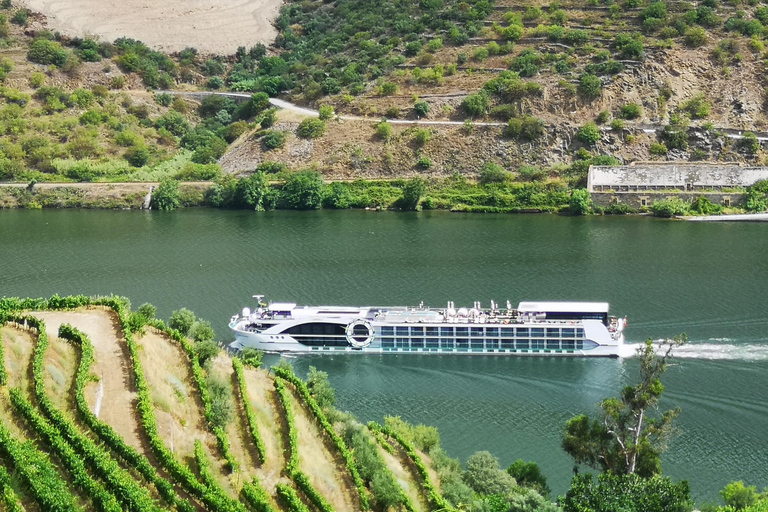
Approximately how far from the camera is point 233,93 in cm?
11325

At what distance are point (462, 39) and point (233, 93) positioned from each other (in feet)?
94.6

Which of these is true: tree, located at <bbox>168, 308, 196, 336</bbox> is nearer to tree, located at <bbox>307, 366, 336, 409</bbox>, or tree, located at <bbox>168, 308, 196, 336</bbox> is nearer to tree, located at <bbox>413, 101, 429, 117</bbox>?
tree, located at <bbox>307, 366, 336, 409</bbox>

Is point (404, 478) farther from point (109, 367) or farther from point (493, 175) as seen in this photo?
point (493, 175)

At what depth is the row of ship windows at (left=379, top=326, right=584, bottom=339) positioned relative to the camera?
4803cm

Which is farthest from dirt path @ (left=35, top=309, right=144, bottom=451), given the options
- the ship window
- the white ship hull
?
the ship window

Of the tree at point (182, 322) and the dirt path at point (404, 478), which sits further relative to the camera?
the tree at point (182, 322)

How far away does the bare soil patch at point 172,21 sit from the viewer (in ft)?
418

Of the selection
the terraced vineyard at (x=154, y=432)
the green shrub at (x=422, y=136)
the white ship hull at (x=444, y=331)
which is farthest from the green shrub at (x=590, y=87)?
the terraced vineyard at (x=154, y=432)

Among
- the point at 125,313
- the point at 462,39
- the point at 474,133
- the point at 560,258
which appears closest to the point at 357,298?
the point at 560,258

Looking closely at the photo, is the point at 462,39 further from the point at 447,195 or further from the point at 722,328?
the point at 722,328

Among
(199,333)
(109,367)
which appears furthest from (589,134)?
(109,367)

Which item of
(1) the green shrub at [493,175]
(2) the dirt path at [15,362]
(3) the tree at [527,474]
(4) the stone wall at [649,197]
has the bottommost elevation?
(3) the tree at [527,474]

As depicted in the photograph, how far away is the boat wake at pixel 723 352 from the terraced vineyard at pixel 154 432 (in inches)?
740

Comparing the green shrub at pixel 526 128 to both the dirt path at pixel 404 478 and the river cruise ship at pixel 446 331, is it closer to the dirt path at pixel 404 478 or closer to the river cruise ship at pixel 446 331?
the river cruise ship at pixel 446 331
